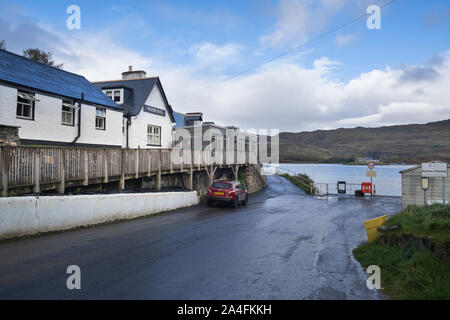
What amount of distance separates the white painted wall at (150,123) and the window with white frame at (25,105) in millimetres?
8546

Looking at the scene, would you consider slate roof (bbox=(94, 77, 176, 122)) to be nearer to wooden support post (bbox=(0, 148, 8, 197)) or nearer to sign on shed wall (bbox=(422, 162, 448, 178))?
wooden support post (bbox=(0, 148, 8, 197))

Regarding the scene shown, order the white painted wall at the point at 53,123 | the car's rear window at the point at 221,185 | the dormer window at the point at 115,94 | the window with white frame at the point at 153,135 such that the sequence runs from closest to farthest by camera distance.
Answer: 1. the white painted wall at the point at 53,123
2. the car's rear window at the point at 221,185
3. the dormer window at the point at 115,94
4. the window with white frame at the point at 153,135

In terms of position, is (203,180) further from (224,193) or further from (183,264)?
(183,264)

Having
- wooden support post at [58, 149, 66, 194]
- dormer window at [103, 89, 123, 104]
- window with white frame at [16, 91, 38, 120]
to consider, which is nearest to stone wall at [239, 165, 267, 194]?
dormer window at [103, 89, 123, 104]

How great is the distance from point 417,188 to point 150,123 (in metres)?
20.5

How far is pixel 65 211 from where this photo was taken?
10.6 m

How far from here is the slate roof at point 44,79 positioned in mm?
16234

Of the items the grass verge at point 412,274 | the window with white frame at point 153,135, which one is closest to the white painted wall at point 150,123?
the window with white frame at point 153,135

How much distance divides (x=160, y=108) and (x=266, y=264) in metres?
23.6

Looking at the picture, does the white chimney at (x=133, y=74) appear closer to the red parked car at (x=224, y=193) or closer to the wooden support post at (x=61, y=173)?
the red parked car at (x=224, y=193)

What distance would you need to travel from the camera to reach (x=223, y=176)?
35.1 meters

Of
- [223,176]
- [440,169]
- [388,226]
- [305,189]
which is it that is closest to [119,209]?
[388,226]

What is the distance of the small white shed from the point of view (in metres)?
20.6
